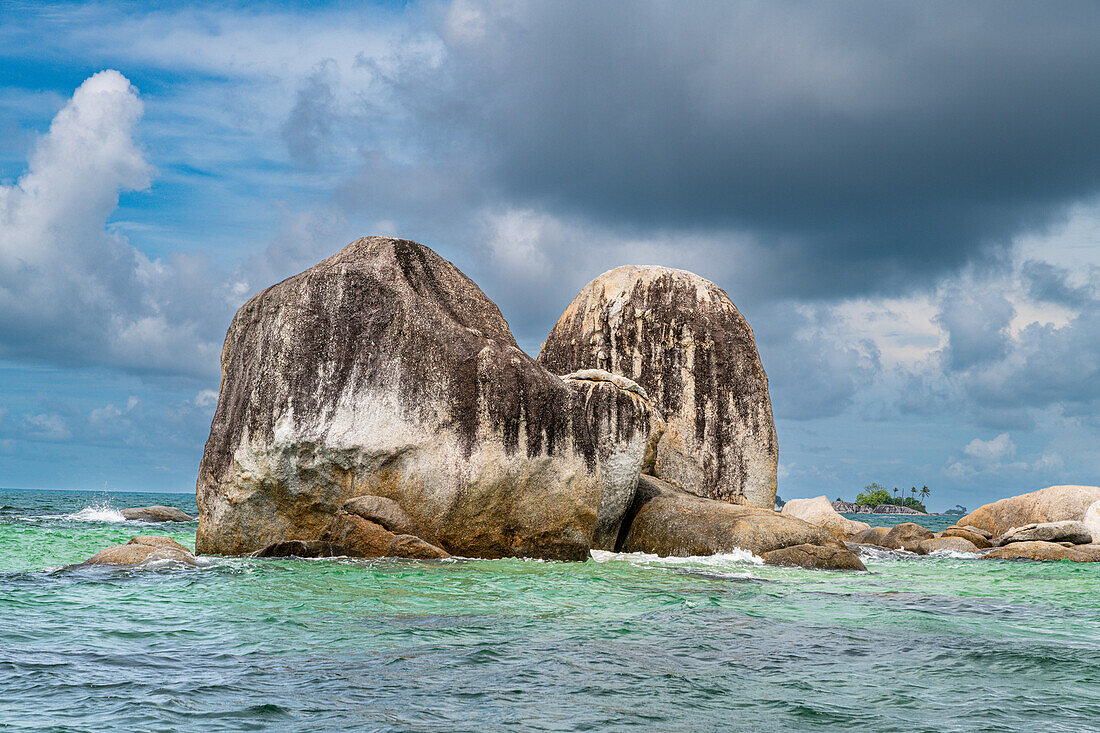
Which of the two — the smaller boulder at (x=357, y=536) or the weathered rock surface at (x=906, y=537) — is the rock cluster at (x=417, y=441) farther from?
the weathered rock surface at (x=906, y=537)

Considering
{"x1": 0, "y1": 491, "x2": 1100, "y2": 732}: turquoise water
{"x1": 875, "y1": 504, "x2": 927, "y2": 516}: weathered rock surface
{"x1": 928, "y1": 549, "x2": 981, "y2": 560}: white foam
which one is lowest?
{"x1": 0, "y1": 491, "x2": 1100, "y2": 732}: turquoise water

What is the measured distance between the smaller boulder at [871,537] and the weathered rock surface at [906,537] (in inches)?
39.5

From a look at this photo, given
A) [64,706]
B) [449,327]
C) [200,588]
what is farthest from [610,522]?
[64,706]

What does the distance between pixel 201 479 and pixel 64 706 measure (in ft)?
44.0

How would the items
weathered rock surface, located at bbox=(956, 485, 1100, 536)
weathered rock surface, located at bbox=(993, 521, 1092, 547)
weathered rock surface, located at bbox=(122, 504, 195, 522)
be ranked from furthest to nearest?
weathered rock surface, located at bbox=(122, 504, 195, 522) < weathered rock surface, located at bbox=(956, 485, 1100, 536) < weathered rock surface, located at bbox=(993, 521, 1092, 547)

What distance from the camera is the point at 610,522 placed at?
2084 cm

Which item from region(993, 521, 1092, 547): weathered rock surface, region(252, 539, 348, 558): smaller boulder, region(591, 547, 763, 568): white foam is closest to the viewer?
region(252, 539, 348, 558): smaller boulder

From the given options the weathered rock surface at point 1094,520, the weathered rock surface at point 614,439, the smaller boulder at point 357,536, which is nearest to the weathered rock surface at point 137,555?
the smaller boulder at point 357,536

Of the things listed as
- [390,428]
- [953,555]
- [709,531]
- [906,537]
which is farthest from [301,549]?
[906,537]

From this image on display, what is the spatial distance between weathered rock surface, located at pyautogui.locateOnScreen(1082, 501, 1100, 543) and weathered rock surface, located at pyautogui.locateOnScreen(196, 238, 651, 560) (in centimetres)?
1783

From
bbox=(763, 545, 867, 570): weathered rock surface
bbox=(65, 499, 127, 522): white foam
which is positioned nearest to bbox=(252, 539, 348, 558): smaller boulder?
bbox=(763, 545, 867, 570): weathered rock surface

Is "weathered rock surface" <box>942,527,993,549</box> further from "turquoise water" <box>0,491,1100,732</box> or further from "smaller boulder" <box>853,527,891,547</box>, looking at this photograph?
"turquoise water" <box>0,491,1100,732</box>

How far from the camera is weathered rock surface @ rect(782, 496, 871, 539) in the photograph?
36.1 m

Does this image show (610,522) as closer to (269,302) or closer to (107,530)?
(269,302)
